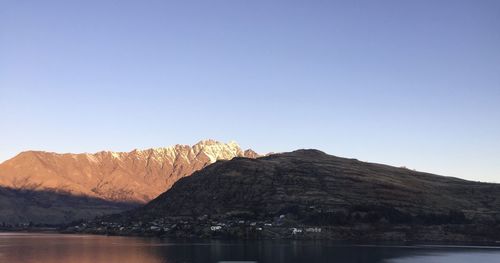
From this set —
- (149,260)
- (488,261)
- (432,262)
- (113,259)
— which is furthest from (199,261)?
(488,261)

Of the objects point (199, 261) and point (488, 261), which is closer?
point (199, 261)

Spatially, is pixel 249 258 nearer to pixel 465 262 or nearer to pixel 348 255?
pixel 348 255

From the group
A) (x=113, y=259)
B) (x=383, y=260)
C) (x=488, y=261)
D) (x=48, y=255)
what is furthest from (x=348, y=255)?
(x=48, y=255)

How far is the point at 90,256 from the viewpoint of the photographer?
190125mm

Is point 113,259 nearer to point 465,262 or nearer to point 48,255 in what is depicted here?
point 48,255

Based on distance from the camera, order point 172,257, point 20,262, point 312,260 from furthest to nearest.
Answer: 1. point 172,257
2. point 312,260
3. point 20,262

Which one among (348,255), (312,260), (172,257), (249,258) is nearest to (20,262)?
(172,257)

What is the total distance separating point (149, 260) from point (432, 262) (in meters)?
86.5

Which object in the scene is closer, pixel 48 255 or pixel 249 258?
pixel 249 258

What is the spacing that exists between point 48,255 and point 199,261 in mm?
58366

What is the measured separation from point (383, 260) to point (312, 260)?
80.1ft

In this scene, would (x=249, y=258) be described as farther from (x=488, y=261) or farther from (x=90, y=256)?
(x=488, y=261)

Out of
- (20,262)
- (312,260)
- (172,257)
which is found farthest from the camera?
(172,257)

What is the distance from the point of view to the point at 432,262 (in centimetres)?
18150
